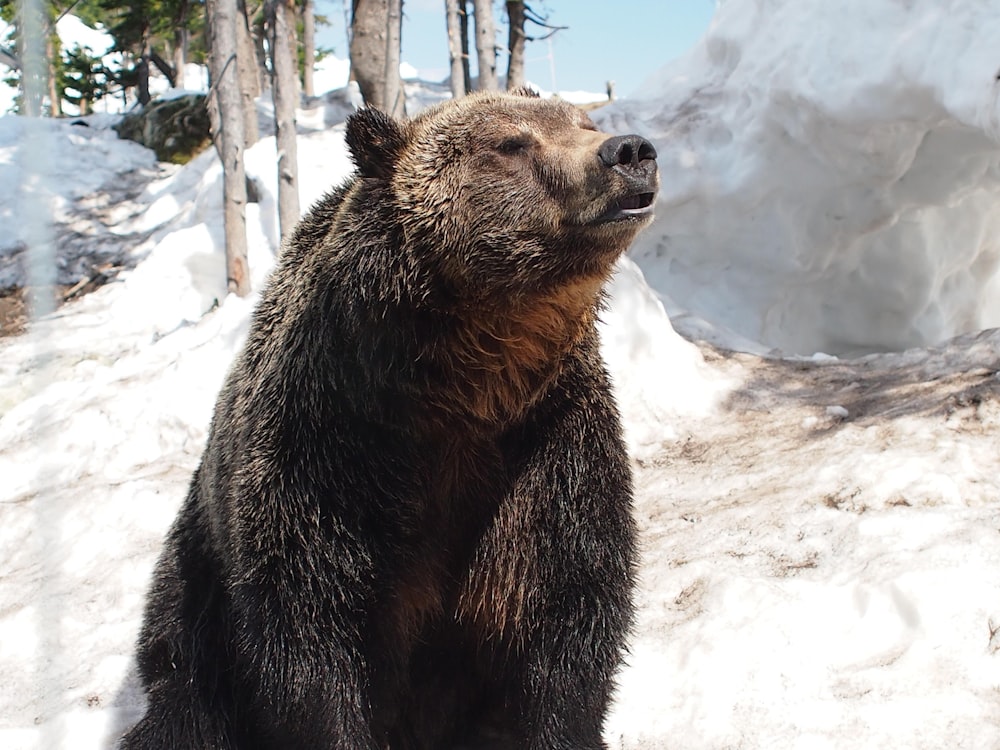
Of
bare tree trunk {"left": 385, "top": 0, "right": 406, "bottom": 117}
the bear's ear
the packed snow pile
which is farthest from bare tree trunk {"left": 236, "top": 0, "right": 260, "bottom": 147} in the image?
the bear's ear

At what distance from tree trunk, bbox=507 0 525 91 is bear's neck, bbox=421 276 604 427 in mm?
18793

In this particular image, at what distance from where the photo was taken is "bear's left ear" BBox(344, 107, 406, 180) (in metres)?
3.19

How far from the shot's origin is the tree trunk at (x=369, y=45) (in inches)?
615

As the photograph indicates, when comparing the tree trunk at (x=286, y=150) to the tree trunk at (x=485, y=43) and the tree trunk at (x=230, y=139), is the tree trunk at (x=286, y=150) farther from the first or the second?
the tree trunk at (x=485, y=43)

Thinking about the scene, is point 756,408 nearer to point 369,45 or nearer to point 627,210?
point 627,210

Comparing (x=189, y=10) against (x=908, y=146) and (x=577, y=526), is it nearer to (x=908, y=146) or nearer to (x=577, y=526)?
(x=908, y=146)

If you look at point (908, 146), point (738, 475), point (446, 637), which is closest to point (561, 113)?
point (446, 637)

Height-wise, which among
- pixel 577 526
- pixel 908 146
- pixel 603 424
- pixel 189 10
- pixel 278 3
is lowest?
pixel 577 526

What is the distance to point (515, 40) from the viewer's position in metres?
21.0

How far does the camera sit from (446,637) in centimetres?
351

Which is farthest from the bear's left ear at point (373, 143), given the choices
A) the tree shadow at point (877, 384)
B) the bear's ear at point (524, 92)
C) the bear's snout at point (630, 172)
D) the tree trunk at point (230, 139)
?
the tree trunk at point (230, 139)

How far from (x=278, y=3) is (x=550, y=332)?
36.8 feet

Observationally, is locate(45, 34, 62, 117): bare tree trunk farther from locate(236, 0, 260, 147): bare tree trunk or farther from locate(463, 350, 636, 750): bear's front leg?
locate(463, 350, 636, 750): bear's front leg

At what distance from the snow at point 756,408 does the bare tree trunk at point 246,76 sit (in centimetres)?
321
